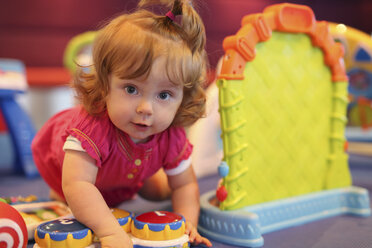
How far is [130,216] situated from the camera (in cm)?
70

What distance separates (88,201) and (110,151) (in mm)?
107

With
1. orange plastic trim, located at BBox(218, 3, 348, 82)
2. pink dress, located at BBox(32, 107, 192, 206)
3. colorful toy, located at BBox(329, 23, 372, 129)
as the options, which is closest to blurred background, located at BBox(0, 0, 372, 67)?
colorful toy, located at BBox(329, 23, 372, 129)

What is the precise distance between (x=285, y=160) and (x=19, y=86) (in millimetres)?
1048

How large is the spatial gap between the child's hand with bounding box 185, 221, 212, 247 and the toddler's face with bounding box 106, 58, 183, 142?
0.20m

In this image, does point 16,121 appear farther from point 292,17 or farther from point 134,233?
point 292,17

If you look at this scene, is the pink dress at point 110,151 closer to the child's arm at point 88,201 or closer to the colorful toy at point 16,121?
the child's arm at point 88,201

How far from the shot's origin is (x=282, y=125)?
2.84 feet

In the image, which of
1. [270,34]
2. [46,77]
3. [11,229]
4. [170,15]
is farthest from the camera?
[46,77]

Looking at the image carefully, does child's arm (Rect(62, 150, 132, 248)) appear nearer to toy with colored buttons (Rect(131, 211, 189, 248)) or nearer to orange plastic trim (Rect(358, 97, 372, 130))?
toy with colored buttons (Rect(131, 211, 189, 248))

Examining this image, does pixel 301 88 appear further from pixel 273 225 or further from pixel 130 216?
pixel 130 216

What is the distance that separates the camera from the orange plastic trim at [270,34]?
0.75 metres

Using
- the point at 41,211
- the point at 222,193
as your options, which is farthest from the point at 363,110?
the point at 41,211

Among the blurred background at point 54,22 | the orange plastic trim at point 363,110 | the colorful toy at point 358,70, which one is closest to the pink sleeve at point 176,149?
the colorful toy at point 358,70

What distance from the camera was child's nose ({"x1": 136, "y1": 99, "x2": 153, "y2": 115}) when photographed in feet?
2.07
